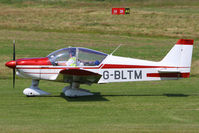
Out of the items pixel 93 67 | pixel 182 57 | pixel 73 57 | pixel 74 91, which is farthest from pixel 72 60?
pixel 182 57

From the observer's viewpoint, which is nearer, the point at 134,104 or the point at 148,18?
the point at 134,104

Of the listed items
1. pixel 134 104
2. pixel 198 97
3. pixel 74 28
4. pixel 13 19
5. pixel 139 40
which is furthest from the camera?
pixel 13 19

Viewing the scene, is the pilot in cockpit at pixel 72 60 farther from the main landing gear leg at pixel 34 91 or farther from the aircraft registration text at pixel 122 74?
the main landing gear leg at pixel 34 91

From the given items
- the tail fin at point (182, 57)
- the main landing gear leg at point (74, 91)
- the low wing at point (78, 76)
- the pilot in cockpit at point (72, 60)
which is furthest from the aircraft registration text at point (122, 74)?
the tail fin at point (182, 57)

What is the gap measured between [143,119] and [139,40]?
2151 cm

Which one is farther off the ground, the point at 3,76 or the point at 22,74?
the point at 22,74

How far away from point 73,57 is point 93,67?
0.82 metres

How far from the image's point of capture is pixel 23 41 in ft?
98.0

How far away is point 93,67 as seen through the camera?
44.3 ft

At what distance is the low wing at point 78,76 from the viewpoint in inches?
496

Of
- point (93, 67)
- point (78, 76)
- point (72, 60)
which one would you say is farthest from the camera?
point (93, 67)

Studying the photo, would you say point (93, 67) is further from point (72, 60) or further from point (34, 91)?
point (34, 91)

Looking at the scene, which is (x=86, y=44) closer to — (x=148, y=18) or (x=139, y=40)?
(x=139, y=40)

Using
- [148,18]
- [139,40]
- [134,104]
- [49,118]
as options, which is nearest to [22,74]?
[49,118]
